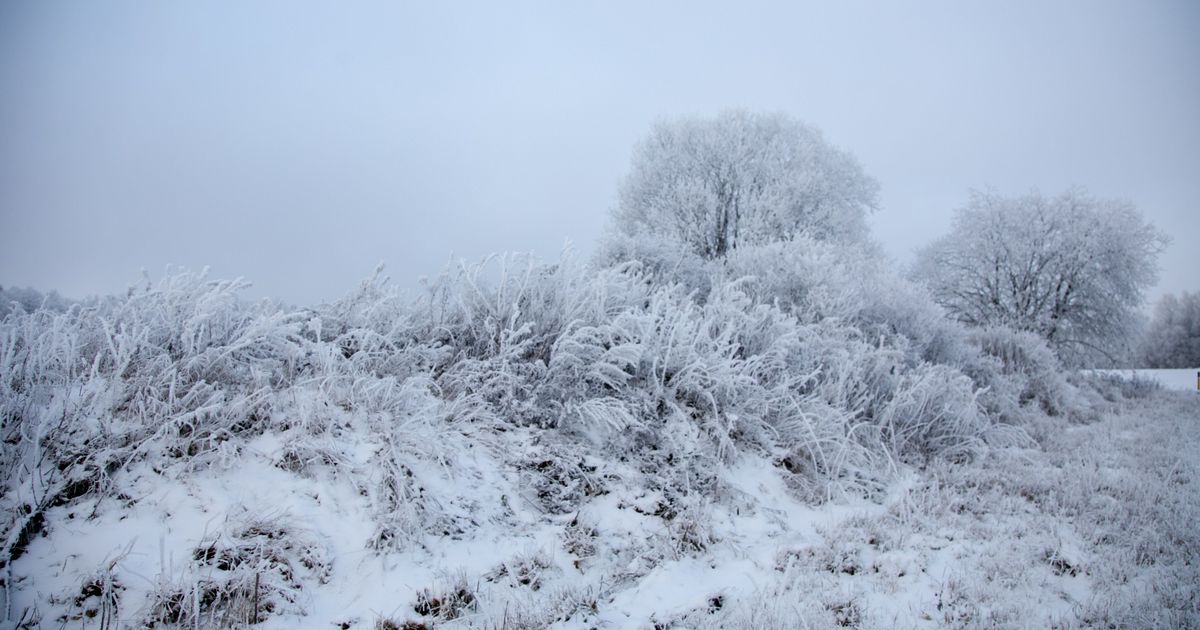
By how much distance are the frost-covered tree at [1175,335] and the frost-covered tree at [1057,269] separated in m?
15.8

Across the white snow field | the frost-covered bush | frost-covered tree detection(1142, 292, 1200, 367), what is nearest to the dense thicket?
the white snow field

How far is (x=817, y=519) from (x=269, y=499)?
317cm

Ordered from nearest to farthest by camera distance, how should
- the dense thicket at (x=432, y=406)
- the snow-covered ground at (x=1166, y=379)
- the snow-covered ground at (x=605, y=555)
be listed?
the snow-covered ground at (x=605, y=555), the dense thicket at (x=432, y=406), the snow-covered ground at (x=1166, y=379)

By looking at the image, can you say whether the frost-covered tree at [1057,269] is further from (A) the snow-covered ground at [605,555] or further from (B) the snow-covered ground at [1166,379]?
(A) the snow-covered ground at [605,555]

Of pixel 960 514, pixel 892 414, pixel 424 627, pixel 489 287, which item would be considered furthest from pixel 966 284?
pixel 424 627

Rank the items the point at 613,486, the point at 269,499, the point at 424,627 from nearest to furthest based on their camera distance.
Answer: the point at 424,627 < the point at 269,499 < the point at 613,486

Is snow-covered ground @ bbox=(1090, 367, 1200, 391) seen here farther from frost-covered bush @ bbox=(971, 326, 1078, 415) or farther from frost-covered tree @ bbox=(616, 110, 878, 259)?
frost-covered tree @ bbox=(616, 110, 878, 259)

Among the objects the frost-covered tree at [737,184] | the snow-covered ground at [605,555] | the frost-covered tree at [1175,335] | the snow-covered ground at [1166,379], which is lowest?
the snow-covered ground at [605,555]

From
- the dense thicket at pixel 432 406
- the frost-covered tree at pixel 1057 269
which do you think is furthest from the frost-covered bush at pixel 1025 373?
the frost-covered tree at pixel 1057 269

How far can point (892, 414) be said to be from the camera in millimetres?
4742

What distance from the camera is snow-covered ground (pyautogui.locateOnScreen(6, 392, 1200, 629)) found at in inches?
77.3

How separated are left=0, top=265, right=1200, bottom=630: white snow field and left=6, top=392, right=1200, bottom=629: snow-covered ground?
14 millimetres

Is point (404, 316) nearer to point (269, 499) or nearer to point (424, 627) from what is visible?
point (269, 499)

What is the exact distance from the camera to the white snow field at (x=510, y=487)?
2.03 metres
